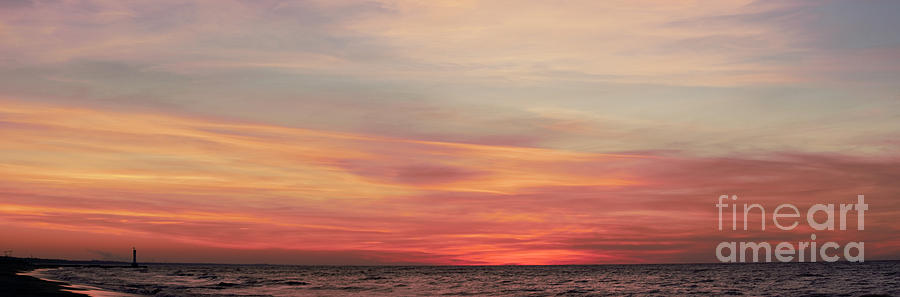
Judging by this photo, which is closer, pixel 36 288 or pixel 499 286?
pixel 36 288

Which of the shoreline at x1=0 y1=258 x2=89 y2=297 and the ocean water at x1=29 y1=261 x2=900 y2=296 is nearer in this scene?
the shoreline at x1=0 y1=258 x2=89 y2=297

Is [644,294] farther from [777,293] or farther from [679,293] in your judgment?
[777,293]

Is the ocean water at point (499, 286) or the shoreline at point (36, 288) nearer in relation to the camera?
the shoreline at point (36, 288)

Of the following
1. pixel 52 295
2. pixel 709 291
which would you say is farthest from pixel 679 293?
pixel 52 295

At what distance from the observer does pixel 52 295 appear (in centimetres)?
4734

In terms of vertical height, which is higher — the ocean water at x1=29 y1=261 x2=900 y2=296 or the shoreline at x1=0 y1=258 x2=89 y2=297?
the shoreline at x1=0 y1=258 x2=89 y2=297

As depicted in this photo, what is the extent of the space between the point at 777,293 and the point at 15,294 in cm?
6848

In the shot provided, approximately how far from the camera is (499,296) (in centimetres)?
6900

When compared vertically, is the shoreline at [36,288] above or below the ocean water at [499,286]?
above

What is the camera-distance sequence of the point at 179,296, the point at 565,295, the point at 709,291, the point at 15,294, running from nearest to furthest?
the point at 15,294, the point at 179,296, the point at 565,295, the point at 709,291

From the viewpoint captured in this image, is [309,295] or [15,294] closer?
[15,294]

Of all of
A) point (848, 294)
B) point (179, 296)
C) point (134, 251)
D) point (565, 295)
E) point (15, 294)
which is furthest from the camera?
point (134, 251)

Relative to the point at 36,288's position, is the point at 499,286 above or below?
below

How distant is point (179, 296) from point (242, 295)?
29.2ft
